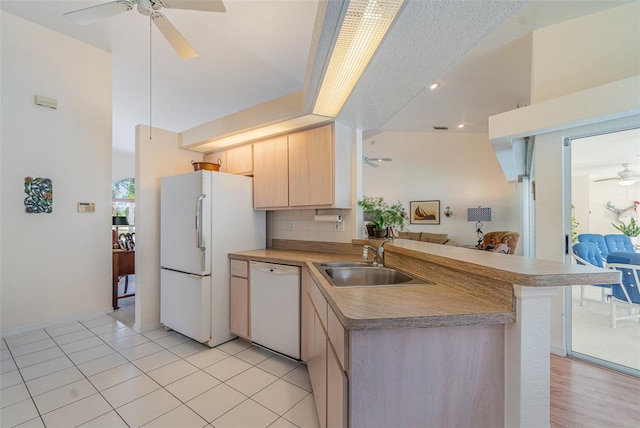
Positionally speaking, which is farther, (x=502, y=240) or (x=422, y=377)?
(x=502, y=240)

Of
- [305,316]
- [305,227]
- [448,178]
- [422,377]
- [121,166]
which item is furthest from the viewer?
[121,166]

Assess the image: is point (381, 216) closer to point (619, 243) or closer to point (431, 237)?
point (619, 243)

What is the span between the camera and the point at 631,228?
7.38 feet

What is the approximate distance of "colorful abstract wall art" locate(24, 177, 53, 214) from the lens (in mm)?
2748

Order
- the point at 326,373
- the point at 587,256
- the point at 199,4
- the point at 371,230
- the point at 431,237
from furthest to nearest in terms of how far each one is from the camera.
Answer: the point at 431,237 < the point at 371,230 < the point at 587,256 < the point at 199,4 < the point at 326,373

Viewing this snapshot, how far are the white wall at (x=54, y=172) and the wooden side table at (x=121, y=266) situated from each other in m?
0.38

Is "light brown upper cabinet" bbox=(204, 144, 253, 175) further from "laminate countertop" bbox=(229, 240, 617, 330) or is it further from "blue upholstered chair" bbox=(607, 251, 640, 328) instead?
"blue upholstered chair" bbox=(607, 251, 640, 328)

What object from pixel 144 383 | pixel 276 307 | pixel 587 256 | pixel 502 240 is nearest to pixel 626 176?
pixel 587 256

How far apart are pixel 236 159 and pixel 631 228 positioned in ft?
12.6

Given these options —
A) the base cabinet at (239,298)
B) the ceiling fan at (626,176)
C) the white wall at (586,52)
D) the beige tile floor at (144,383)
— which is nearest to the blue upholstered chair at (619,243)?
the ceiling fan at (626,176)

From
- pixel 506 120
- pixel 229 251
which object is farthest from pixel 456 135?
pixel 229 251

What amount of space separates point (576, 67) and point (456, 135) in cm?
448

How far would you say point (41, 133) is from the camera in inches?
112

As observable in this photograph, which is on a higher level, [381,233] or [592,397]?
[381,233]
